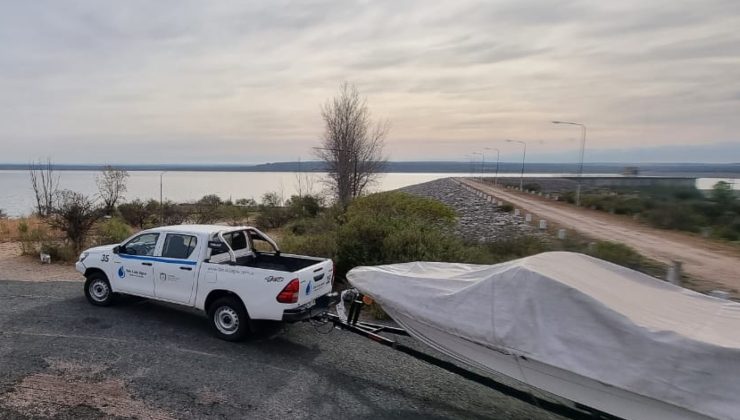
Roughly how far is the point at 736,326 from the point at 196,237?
286 inches

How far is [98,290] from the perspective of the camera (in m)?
9.05

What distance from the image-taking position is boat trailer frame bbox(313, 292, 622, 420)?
4434 mm

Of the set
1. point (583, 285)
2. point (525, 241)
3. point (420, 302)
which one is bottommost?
point (525, 241)

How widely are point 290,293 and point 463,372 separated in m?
2.78

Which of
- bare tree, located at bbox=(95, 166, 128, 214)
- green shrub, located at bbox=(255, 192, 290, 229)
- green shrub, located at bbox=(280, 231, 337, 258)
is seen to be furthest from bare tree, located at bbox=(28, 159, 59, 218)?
green shrub, located at bbox=(280, 231, 337, 258)

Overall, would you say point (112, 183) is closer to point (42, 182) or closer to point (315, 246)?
point (42, 182)

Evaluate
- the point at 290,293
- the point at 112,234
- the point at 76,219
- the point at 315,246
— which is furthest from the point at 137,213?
the point at 290,293

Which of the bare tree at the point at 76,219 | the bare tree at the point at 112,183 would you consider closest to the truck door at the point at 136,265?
the bare tree at the point at 76,219

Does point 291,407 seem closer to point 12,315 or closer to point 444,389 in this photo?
point 444,389

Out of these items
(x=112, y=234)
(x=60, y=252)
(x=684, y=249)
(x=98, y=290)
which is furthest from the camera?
(x=684, y=249)

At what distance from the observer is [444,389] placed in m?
6.09

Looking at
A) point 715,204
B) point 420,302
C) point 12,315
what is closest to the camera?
point 420,302

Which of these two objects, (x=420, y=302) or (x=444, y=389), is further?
(x=444, y=389)

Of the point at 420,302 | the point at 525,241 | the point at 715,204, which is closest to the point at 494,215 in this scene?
the point at 715,204
